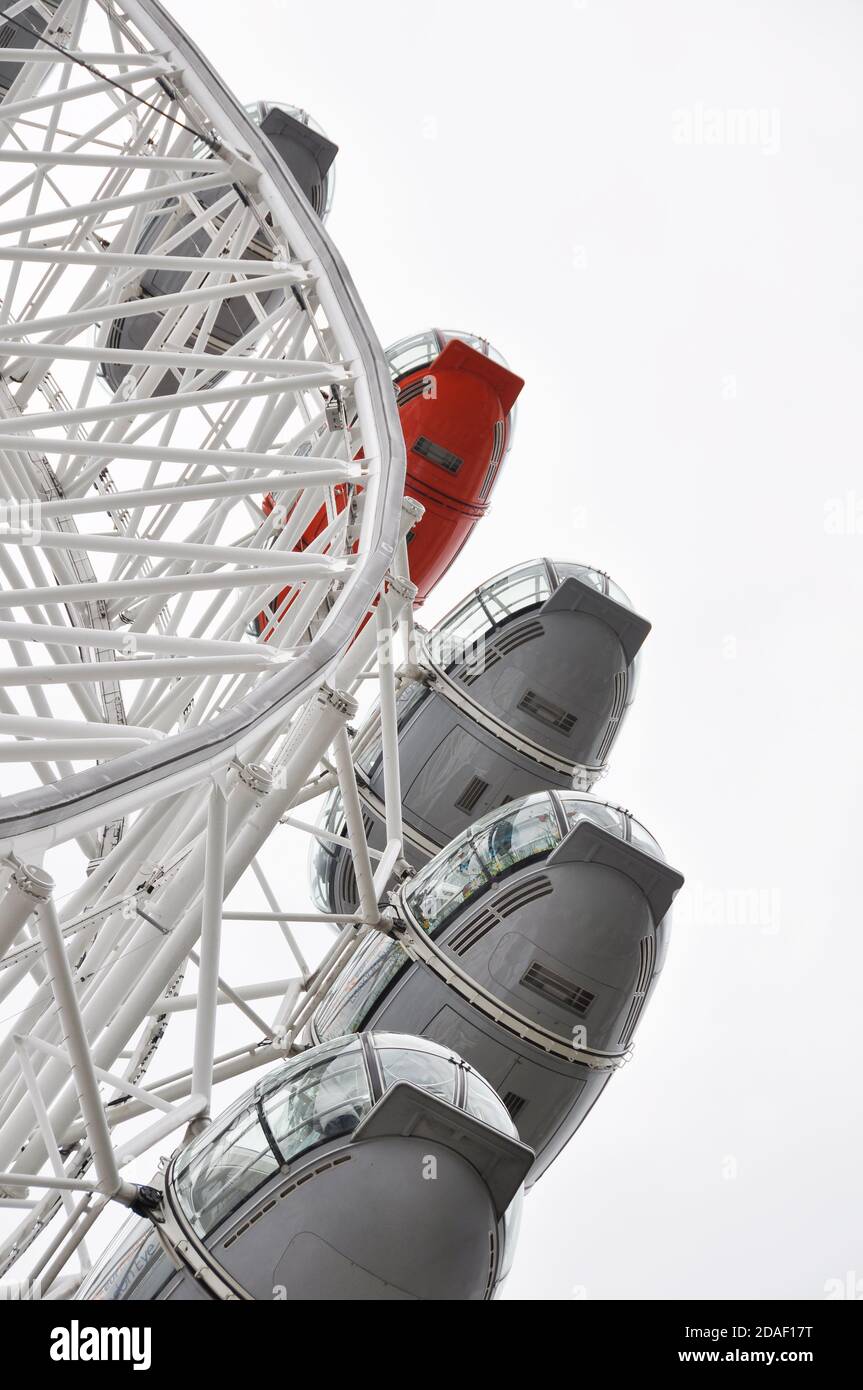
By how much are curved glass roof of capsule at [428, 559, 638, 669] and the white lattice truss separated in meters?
2.40

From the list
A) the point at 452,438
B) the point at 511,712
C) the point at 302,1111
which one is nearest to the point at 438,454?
the point at 452,438

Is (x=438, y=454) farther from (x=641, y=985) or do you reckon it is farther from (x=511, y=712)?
(x=641, y=985)

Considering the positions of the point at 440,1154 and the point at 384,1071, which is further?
the point at 384,1071

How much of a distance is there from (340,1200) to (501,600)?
39.3ft

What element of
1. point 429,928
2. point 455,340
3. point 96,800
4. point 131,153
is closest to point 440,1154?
point 96,800

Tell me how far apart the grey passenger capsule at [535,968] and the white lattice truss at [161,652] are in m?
0.69

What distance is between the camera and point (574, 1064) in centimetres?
1383

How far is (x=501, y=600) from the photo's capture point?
785 inches

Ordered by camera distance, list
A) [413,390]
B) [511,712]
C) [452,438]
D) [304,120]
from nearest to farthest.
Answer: [511,712] < [452,438] < [413,390] < [304,120]

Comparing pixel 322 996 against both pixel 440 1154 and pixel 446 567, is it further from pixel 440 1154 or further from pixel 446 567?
pixel 446 567

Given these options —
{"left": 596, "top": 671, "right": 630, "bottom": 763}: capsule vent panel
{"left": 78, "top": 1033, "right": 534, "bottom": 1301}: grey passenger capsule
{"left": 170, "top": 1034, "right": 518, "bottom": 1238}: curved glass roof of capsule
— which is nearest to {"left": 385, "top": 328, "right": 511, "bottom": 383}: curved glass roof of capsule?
{"left": 596, "top": 671, "right": 630, "bottom": 763}: capsule vent panel

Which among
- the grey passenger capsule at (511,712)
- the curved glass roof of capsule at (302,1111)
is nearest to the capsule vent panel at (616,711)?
the grey passenger capsule at (511,712)

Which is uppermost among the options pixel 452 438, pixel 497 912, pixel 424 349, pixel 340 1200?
pixel 424 349
